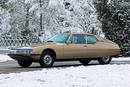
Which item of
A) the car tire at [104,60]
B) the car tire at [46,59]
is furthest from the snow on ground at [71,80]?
the car tire at [104,60]

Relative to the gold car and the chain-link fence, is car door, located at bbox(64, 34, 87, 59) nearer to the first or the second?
the gold car

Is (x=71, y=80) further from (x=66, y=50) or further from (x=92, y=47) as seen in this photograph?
(x=92, y=47)

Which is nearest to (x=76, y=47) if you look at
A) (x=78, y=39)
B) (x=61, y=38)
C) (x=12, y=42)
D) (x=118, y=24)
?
(x=78, y=39)

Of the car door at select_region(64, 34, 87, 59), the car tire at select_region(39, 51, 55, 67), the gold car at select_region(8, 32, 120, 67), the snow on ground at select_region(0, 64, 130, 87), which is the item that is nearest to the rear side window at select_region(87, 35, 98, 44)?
the gold car at select_region(8, 32, 120, 67)

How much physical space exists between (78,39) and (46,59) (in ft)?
6.63

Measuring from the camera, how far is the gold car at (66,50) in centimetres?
1411

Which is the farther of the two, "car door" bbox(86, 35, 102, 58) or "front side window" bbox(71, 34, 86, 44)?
"car door" bbox(86, 35, 102, 58)

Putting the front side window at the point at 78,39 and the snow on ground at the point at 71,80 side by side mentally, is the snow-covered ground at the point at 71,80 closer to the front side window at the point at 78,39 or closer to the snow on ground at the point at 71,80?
the snow on ground at the point at 71,80

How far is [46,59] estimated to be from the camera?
566 inches

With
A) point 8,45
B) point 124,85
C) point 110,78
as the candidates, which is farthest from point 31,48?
point 8,45

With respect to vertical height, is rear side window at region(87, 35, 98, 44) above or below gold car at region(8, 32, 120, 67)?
above

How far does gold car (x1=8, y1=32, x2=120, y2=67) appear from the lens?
46.3 ft

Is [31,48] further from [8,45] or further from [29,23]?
[29,23]

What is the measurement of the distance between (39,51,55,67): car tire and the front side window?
135 centimetres
